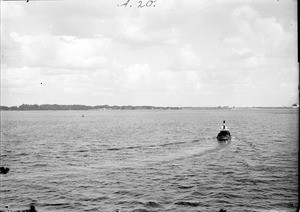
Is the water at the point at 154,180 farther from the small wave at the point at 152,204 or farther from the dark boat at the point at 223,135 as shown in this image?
the dark boat at the point at 223,135

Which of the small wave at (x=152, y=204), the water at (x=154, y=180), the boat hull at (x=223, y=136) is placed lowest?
the small wave at (x=152, y=204)

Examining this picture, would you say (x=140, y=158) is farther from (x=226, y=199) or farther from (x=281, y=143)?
(x=281, y=143)

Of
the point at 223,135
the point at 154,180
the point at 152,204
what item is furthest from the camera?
the point at 223,135

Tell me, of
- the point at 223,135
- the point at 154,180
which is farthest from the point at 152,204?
the point at 223,135

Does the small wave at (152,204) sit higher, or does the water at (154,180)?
the water at (154,180)

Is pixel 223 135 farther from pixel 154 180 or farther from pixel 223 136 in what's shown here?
pixel 154 180

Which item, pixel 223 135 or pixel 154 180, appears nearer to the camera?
pixel 154 180

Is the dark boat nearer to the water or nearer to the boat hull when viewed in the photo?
the boat hull

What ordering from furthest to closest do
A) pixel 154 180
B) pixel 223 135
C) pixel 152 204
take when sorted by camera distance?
pixel 223 135
pixel 154 180
pixel 152 204

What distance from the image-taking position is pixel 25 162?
54.3 m

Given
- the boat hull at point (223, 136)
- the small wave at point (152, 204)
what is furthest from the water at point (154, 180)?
the boat hull at point (223, 136)

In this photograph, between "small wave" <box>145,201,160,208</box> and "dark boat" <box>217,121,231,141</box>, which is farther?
"dark boat" <box>217,121,231,141</box>

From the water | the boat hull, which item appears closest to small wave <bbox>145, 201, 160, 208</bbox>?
the water

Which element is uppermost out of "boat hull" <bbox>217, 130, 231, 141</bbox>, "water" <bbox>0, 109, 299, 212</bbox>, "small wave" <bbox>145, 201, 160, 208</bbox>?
"boat hull" <bbox>217, 130, 231, 141</bbox>
